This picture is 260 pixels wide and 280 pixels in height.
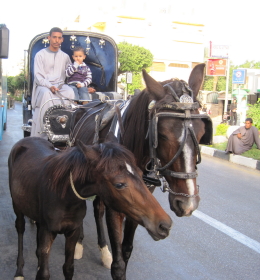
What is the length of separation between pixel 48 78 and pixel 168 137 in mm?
3054

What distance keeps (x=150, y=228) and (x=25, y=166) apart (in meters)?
1.62

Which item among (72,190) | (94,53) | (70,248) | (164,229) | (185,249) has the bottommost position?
(185,249)

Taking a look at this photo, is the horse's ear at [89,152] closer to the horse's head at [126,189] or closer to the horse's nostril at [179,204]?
the horse's head at [126,189]

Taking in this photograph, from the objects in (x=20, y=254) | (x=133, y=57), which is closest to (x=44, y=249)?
(x=20, y=254)

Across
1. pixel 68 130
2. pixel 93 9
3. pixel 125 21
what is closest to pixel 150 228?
pixel 68 130

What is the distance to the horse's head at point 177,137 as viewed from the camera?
2.84 metres

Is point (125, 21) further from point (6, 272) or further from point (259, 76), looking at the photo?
point (6, 272)

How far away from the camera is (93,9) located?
50344mm

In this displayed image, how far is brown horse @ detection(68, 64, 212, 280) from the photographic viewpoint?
2.85 m

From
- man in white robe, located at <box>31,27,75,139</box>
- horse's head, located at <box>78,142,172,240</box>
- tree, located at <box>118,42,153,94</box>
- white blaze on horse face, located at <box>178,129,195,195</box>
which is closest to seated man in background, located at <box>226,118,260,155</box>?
man in white robe, located at <box>31,27,75,139</box>

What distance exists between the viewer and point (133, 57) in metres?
40.3

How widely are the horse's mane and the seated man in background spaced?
397 inches

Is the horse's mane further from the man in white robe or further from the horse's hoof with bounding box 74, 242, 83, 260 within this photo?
the man in white robe

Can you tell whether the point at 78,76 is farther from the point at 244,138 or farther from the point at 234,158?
the point at 244,138
